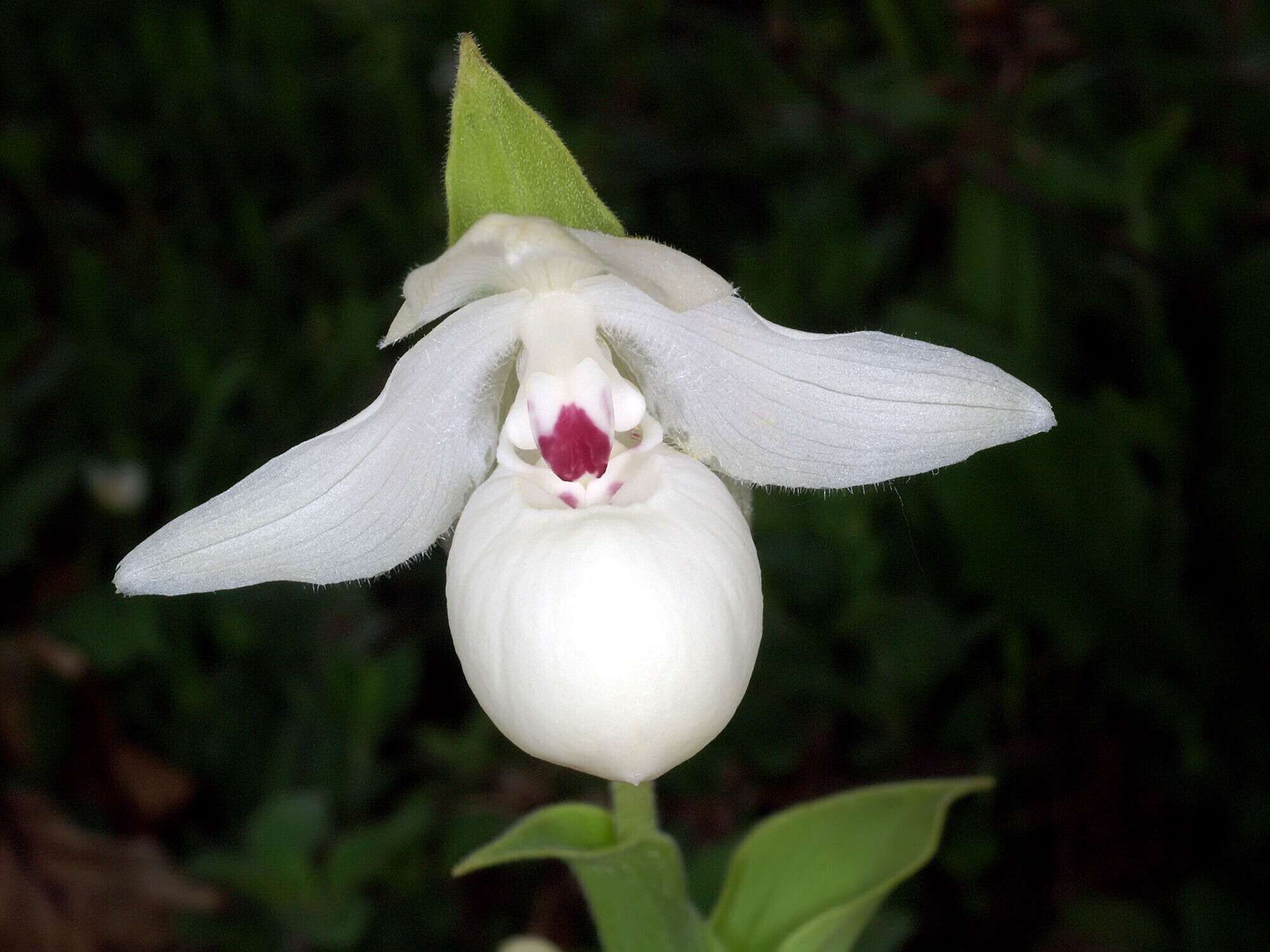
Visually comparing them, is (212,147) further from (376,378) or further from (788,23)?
(788,23)

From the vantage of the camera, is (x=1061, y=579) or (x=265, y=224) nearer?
(x=1061, y=579)

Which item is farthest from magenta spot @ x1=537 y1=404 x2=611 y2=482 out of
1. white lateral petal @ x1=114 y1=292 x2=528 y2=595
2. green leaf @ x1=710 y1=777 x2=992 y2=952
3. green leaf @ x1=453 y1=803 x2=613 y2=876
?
green leaf @ x1=710 y1=777 x2=992 y2=952

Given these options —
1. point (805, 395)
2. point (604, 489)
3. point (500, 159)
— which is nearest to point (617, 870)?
point (604, 489)

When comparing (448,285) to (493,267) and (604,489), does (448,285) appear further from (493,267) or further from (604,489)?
(604,489)

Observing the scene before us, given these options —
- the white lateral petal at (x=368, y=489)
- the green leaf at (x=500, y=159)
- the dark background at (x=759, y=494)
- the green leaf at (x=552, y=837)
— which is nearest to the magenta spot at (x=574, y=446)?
the white lateral petal at (x=368, y=489)

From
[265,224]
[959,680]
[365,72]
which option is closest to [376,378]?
[265,224]

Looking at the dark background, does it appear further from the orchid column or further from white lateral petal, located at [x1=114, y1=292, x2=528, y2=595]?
white lateral petal, located at [x1=114, y1=292, x2=528, y2=595]

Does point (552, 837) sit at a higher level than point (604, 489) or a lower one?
lower
